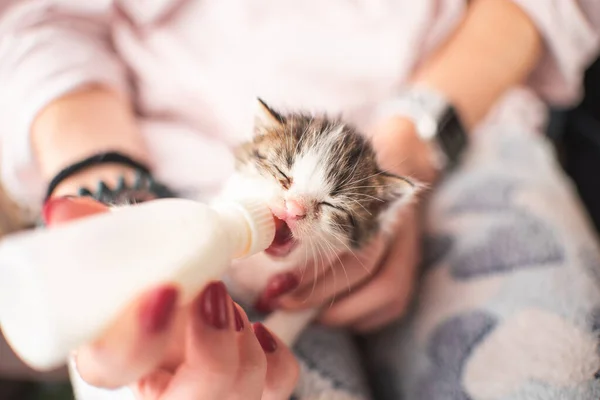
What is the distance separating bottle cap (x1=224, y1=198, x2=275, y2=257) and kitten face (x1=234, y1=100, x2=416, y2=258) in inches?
2.4

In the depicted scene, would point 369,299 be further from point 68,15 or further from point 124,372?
point 68,15

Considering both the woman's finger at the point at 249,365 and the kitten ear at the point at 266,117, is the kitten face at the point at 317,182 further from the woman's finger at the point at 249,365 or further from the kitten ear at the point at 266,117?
the woman's finger at the point at 249,365

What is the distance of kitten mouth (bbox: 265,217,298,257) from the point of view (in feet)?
1.47

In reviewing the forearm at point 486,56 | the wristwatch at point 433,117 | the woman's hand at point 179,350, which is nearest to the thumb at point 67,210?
the woman's hand at point 179,350

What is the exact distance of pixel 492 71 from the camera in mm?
845

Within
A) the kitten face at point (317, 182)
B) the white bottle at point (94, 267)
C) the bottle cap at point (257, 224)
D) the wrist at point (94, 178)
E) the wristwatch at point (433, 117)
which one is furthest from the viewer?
the wristwatch at point (433, 117)

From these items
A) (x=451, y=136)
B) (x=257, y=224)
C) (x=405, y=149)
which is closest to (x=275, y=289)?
(x=257, y=224)

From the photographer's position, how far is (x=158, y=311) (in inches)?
11.0

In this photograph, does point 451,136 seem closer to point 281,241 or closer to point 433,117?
point 433,117

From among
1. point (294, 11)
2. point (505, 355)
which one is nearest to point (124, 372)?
point (505, 355)

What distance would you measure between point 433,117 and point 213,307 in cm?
54

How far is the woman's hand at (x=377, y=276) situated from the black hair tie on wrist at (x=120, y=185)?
7.8 inches

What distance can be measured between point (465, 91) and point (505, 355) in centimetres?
46

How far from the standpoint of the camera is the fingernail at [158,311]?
0.91 feet
